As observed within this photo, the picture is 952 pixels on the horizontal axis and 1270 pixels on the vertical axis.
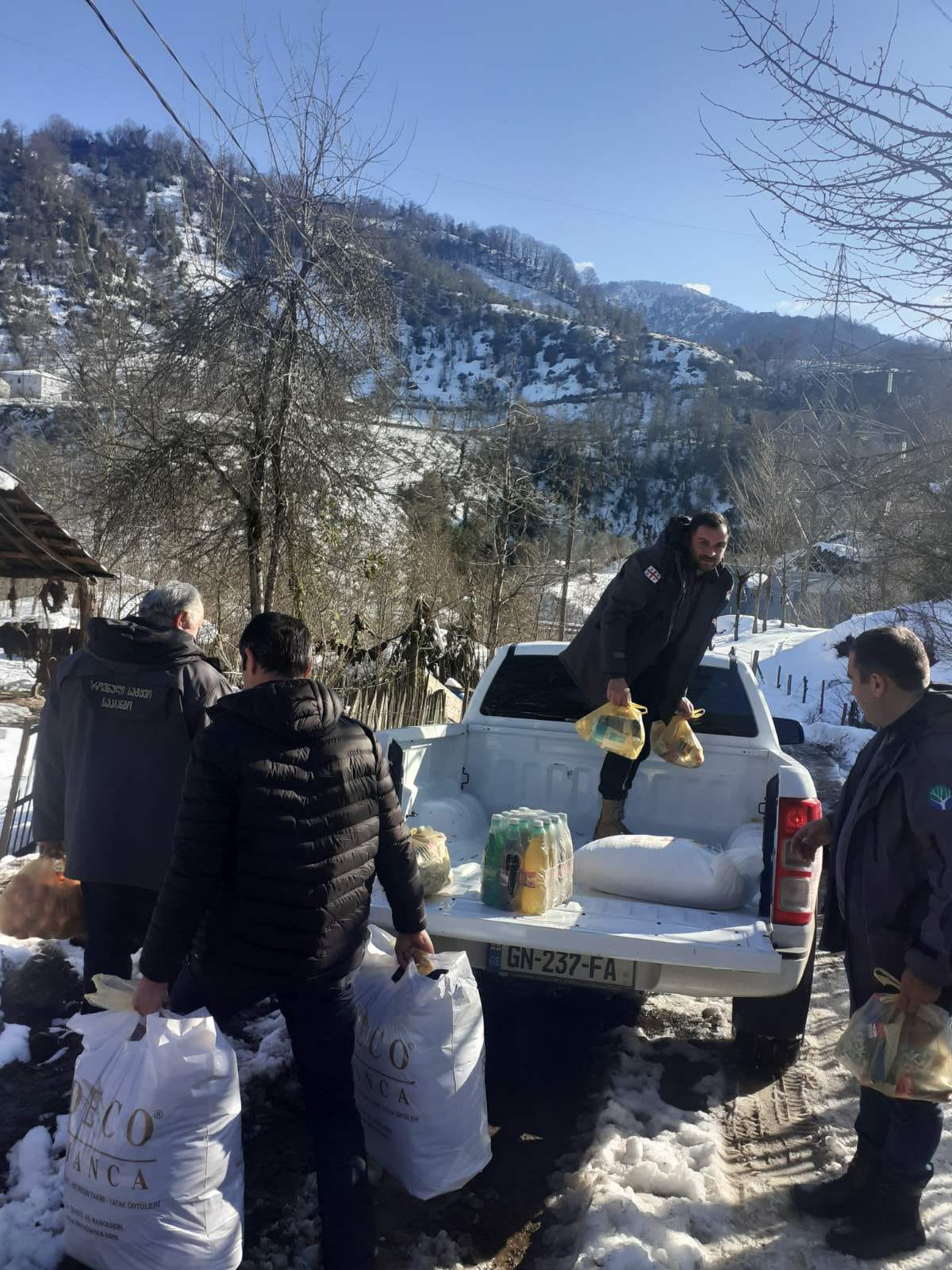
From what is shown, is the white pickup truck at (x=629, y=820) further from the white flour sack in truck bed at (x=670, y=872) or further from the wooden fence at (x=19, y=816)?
the wooden fence at (x=19, y=816)

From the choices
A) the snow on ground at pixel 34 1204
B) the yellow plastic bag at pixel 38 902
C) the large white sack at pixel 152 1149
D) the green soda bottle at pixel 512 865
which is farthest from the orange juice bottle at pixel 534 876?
the yellow plastic bag at pixel 38 902

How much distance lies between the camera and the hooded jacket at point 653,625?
15.1 ft

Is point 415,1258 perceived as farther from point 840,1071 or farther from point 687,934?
point 840,1071

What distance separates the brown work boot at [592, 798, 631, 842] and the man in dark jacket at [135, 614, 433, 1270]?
216 centimetres

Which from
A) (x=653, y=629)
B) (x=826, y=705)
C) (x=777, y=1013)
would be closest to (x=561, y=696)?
(x=653, y=629)

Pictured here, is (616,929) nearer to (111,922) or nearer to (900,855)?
(900,855)

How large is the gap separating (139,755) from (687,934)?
213 centimetres

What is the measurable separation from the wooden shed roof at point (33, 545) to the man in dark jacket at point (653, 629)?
514 cm

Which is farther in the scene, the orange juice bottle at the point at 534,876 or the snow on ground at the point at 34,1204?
the orange juice bottle at the point at 534,876

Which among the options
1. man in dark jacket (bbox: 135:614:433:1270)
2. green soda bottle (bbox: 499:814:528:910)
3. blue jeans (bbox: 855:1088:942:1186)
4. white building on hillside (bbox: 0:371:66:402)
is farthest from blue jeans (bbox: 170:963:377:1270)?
white building on hillside (bbox: 0:371:66:402)

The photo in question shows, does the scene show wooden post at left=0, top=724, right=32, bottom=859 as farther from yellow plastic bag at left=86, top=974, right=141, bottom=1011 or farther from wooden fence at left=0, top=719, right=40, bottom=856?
yellow plastic bag at left=86, top=974, right=141, bottom=1011

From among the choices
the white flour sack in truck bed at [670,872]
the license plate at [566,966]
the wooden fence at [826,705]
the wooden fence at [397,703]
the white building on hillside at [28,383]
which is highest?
the white building on hillside at [28,383]

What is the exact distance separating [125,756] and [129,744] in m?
0.05

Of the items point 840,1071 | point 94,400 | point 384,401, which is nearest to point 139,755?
point 840,1071
